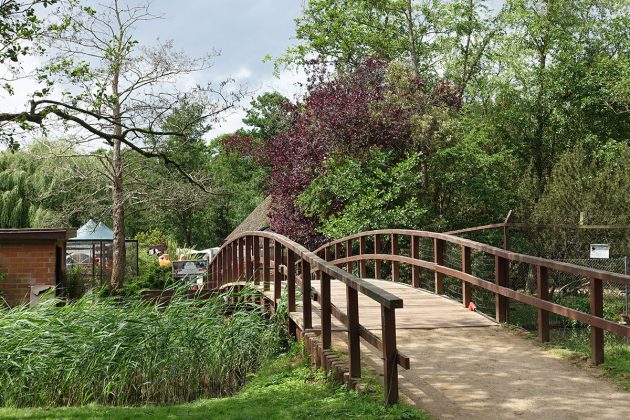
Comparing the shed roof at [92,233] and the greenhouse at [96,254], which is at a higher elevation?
the shed roof at [92,233]

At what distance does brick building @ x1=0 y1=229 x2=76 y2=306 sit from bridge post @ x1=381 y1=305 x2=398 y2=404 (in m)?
12.6

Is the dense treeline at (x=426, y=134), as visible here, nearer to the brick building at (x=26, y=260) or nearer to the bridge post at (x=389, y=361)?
the brick building at (x=26, y=260)

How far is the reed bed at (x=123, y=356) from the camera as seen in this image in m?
7.27

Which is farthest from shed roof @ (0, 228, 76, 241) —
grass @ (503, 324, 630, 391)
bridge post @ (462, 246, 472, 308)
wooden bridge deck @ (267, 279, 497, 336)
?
grass @ (503, 324, 630, 391)

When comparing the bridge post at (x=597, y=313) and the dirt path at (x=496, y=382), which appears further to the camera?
the bridge post at (x=597, y=313)

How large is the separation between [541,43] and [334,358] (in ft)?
76.7

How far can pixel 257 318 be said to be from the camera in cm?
920

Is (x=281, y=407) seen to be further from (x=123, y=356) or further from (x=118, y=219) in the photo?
(x=118, y=219)

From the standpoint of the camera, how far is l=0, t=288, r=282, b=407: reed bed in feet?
23.9

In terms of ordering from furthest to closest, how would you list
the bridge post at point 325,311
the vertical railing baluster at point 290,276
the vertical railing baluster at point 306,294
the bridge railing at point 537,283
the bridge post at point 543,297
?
the vertical railing baluster at point 290,276 < the vertical railing baluster at point 306,294 < the bridge post at point 543,297 < the bridge post at point 325,311 < the bridge railing at point 537,283

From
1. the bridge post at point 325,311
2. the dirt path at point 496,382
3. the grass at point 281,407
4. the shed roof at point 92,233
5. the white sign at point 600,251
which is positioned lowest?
the grass at point 281,407

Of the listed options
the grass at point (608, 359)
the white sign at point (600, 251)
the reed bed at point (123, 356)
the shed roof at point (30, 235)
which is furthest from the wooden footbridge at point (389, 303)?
the shed roof at point (30, 235)

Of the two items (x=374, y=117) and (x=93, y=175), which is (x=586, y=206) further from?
(x=93, y=175)

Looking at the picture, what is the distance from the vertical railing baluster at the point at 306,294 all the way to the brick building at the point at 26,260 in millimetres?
10186
